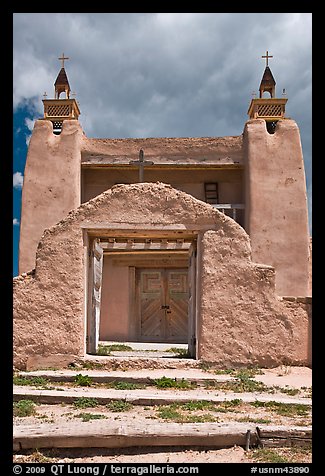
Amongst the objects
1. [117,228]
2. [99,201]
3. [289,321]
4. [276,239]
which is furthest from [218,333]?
[276,239]

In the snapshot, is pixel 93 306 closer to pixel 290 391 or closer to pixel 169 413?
pixel 290 391

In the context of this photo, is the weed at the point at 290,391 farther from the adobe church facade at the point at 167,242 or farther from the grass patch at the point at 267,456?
the grass patch at the point at 267,456

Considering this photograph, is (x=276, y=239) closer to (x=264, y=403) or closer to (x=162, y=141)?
(x=162, y=141)

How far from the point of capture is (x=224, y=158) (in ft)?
54.9

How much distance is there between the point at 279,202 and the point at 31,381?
10.2m

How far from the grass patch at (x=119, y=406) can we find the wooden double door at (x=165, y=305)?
10621mm

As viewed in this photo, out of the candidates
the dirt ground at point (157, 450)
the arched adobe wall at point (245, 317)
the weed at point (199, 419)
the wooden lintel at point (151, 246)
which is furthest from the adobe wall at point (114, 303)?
the weed at point (199, 419)

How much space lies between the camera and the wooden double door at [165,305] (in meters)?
17.0

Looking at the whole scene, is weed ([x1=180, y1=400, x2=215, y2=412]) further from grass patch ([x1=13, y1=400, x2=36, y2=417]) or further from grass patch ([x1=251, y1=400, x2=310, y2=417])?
grass patch ([x1=13, y1=400, x2=36, y2=417])

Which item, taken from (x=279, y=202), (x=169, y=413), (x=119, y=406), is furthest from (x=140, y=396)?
(x=279, y=202)

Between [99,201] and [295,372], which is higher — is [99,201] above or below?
above

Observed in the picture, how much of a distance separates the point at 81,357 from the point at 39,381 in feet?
4.19

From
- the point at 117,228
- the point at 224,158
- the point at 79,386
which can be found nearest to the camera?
the point at 79,386

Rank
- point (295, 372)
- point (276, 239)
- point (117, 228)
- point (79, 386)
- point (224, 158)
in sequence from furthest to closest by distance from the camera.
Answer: point (224, 158), point (276, 239), point (117, 228), point (295, 372), point (79, 386)
